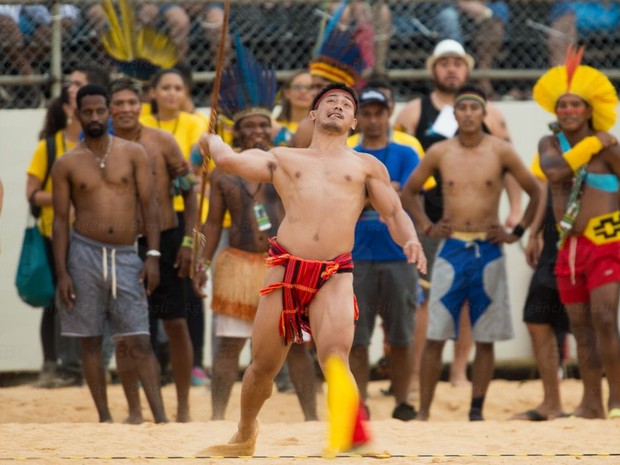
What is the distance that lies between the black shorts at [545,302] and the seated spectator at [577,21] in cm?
305

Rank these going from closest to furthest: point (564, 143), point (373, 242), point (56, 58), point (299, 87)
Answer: point (564, 143), point (373, 242), point (299, 87), point (56, 58)

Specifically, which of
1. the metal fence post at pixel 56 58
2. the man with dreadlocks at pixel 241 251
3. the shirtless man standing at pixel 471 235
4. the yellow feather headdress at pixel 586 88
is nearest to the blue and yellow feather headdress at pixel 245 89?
the man with dreadlocks at pixel 241 251

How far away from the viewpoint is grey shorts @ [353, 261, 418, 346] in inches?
341

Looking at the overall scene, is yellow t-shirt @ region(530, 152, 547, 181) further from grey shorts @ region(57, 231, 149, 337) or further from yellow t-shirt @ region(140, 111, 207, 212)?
grey shorts @ region(57, 231, 149, 337)

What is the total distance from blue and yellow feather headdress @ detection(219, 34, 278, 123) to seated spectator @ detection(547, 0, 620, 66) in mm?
3551

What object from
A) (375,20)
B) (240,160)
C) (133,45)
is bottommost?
(240,160)

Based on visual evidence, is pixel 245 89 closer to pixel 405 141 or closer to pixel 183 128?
pixel 183 128

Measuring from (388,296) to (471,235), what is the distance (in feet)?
2.25

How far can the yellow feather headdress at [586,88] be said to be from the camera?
8.52m

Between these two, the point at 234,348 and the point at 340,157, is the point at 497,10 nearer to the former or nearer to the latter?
the point at 234,348

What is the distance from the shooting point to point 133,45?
9.66m

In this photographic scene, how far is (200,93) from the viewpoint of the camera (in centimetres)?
1115

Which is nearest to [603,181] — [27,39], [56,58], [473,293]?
[473,293]

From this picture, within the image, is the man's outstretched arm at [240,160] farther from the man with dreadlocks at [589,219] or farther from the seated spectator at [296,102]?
the seated spectator at [296,102]
